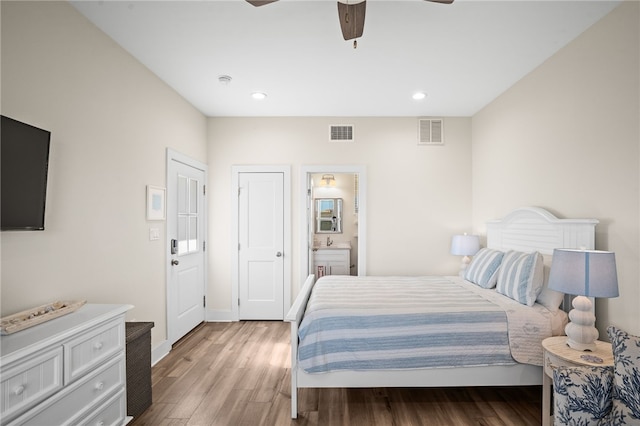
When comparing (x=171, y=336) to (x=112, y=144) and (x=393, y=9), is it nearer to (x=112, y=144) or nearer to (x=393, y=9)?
(x=112, y=144)

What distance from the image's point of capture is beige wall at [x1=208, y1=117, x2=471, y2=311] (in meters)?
4.38

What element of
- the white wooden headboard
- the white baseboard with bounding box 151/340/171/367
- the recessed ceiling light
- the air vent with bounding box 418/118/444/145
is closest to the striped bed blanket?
the white wooden headboard

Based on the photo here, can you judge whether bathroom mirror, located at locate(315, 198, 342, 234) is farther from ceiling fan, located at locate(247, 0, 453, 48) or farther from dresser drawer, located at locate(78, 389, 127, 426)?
dresser drawer, located at locate(78, 389, 127, 426)

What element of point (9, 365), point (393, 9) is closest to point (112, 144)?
point (9, 365)

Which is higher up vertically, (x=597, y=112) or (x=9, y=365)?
(x=597, y=112)

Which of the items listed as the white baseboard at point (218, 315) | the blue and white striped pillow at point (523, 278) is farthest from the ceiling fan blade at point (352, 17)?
the white baseboard at point (218, 315)

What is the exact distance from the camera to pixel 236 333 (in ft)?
12.9

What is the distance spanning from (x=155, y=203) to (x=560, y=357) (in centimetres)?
337

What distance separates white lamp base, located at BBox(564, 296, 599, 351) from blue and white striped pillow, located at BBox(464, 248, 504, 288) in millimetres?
986

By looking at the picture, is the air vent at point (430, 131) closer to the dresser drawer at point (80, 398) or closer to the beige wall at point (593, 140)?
the beige wall at point (593, 140)

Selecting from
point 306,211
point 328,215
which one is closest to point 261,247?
point 306,211

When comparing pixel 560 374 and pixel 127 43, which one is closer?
pixel 560 374

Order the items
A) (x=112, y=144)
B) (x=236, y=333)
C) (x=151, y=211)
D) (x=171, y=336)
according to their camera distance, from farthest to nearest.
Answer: (x=236, y=333) → (x=171, y=336) → (x=151, y=211) → (x=112, y=144)

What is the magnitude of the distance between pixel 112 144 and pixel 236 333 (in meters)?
2.51
